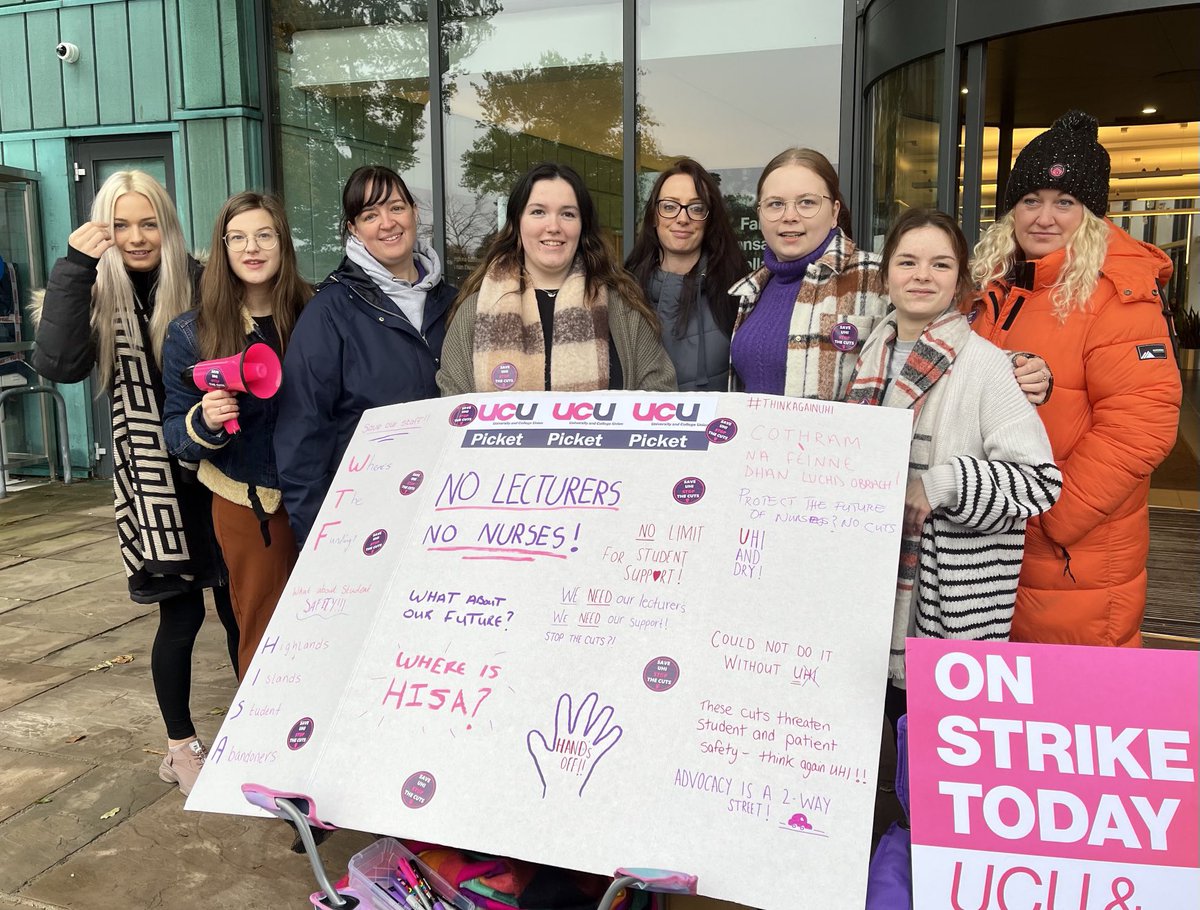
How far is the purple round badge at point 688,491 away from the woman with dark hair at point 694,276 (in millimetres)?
910

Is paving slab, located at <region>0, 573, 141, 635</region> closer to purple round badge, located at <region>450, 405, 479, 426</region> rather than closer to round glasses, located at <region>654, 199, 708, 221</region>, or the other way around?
purple round badge, located at <region>450, 405, 479, 426</region>

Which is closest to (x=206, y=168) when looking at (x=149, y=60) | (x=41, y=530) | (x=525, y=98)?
(x=149, y=60)

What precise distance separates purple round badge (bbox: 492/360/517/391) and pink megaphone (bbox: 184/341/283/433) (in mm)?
594

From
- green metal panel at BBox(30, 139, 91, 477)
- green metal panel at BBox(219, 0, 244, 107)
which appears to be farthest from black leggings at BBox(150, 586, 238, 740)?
green metal panel at BBox(30, 139, 91, 477)

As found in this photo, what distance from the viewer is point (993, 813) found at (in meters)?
1.55

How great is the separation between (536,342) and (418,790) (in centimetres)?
131

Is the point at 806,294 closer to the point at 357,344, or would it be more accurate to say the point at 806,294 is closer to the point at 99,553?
the point at 357,344

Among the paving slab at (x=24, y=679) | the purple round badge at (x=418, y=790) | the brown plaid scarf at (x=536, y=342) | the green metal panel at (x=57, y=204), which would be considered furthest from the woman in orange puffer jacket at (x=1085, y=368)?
the green metal panel at (x=57, y=204)

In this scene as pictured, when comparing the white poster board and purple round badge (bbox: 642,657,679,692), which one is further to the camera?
purple round badge (bbox: 642,657,679,692)

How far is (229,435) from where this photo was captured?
8.55 feet

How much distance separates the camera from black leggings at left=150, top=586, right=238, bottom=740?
2967 millimetres

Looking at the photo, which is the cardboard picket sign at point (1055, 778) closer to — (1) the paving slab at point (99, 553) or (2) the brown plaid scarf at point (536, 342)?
(2) the brown plaid scarf at point (536, 342)

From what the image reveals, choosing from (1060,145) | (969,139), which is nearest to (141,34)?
(969,139)

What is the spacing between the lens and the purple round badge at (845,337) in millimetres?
2367
